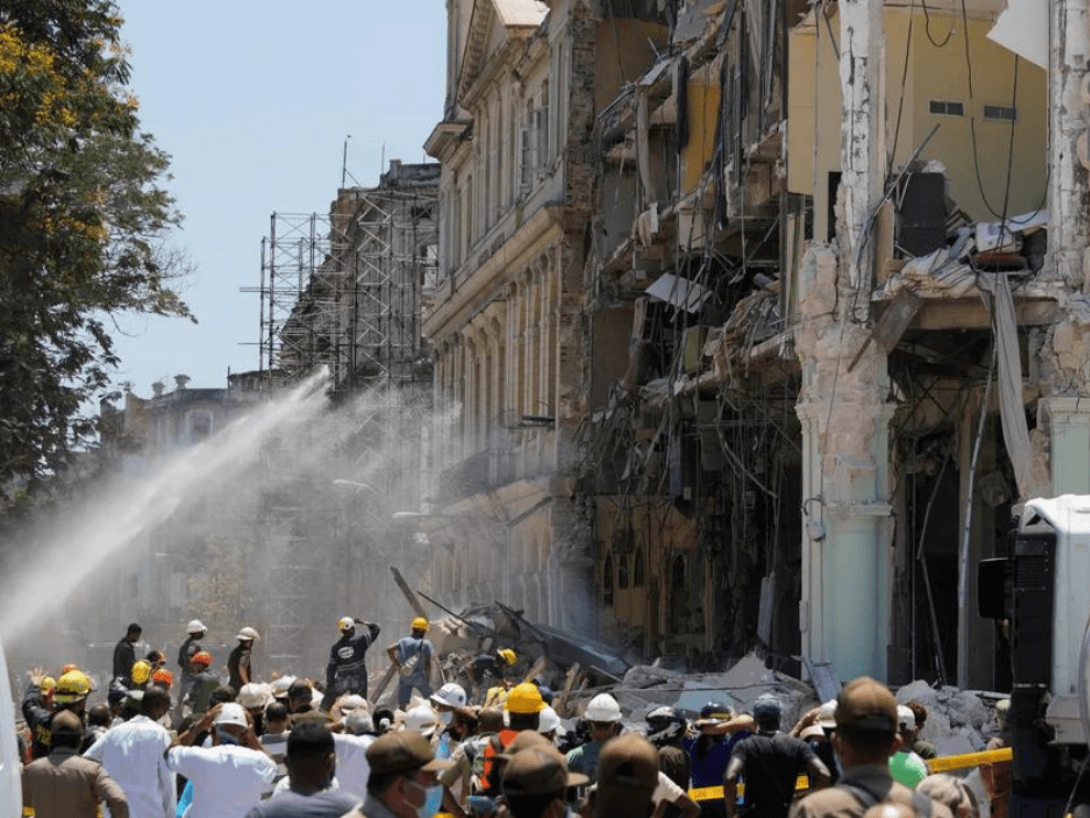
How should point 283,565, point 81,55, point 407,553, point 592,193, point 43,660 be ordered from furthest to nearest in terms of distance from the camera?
point 283,565
point 407,553
point 43,660
point 592,193
point 81,55

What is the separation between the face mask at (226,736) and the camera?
11.2m

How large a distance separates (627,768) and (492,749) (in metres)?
4.40

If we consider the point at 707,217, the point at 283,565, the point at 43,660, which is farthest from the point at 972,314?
the point at 283,565

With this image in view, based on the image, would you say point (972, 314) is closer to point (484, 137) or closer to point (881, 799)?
point (881, 799)

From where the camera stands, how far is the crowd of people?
21.9 ft

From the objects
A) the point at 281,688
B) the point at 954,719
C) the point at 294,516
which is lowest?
the point at 294,516

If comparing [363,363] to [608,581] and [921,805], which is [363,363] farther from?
[921,805]

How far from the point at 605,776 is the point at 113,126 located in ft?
78.5

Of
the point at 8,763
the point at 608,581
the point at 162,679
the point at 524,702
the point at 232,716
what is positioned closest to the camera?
the point at 8,763

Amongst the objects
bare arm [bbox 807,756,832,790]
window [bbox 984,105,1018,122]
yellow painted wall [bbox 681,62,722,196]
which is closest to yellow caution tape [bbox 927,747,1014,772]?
bare arm [bbox 807,756,832,790]

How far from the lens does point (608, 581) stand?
134ft

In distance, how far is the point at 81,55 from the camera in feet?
96.9

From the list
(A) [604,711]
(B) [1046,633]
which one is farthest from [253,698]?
(B) [1046,633]

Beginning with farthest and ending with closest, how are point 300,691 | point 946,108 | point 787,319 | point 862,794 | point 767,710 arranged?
point 787,319, point 946,108, point 300,691, point 767,710, point 862,794
